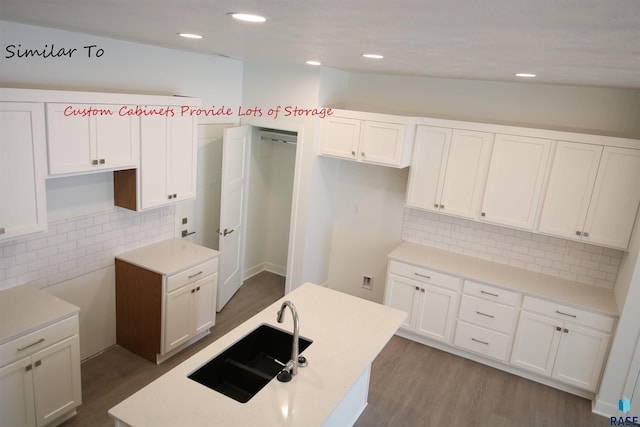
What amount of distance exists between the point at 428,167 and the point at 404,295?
1272 mm

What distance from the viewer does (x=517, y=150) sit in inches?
156

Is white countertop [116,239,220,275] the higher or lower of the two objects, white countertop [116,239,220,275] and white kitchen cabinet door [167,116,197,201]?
the lower

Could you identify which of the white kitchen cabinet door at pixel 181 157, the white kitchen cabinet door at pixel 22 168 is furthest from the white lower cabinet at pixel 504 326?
the white kitchen cabinet door at pixel 22 168

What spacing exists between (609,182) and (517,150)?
0.74m

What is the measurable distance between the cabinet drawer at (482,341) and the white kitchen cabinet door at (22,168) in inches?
141

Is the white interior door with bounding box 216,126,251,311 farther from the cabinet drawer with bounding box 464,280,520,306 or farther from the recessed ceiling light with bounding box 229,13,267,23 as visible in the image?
the recessed ceiling light with bounding box 229,13,267,23

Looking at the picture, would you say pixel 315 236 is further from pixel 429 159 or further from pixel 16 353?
pixel 16 353

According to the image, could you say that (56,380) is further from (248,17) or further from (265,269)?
(265,269)

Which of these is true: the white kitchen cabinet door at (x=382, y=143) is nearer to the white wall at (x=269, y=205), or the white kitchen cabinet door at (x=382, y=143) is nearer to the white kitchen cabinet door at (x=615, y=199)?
the white wall at (x=269, y=205)

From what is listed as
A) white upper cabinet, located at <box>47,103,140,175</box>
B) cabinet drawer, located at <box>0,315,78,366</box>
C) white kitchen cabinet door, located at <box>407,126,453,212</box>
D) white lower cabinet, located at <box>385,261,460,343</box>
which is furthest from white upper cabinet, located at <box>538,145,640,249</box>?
cabinet drawer, located at <box>0,315,78,366</box>

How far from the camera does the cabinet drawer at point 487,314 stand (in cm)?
407

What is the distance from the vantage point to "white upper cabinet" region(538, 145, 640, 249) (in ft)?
11.9

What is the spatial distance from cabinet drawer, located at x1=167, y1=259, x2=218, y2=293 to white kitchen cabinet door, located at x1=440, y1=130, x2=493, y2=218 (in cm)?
225

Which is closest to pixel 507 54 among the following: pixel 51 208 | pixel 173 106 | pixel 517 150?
pixel 517 150
